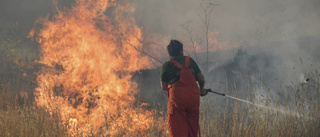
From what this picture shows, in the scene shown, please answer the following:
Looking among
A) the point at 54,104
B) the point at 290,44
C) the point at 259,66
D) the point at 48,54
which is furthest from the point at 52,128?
the point at 290,44

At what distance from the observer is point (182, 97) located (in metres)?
3.41

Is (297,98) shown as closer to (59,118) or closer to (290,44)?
(59,118)

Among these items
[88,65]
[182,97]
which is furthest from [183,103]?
[88,65]

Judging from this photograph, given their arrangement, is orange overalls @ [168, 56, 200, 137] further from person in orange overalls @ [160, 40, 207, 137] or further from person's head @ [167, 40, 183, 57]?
person's head @ [167, 40, 183, 57]

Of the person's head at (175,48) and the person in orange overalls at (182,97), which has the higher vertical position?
the person's head at (175,48)

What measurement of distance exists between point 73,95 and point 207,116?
4.11m

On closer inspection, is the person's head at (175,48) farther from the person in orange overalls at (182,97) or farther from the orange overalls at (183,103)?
the orange overalls at (183,103)

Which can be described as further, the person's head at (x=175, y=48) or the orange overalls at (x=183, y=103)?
the person's head at (x=175, y=48)

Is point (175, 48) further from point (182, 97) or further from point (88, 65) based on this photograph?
point (88, 65)

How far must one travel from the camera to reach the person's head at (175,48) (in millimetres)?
3736

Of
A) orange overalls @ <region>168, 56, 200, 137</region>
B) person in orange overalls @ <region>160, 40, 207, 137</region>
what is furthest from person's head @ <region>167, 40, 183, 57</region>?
orange overalls @ <region>168, 56, 200, 137</region>

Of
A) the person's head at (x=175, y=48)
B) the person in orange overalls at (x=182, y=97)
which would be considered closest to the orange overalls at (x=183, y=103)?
the person in orange overalls at (x=182, y=97)

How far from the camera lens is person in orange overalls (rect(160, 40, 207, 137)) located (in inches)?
135

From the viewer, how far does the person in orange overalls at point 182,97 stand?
3.44m
